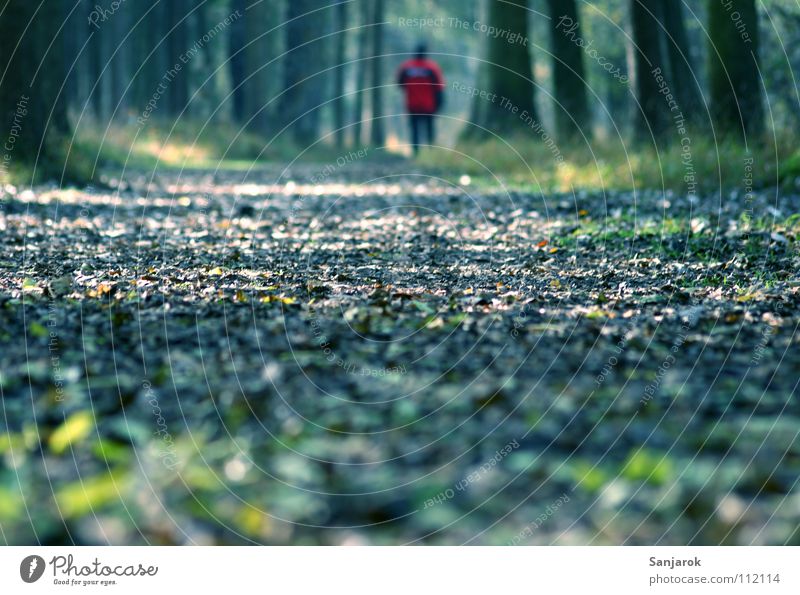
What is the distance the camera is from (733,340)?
4383mm

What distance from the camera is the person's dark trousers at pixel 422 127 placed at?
2147 cm

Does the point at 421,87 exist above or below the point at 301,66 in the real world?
below

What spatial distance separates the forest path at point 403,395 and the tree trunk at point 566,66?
11.0 meters

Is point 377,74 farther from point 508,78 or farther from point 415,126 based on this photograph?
point 508,78

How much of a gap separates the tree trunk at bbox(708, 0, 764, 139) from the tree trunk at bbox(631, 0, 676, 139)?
1427mm

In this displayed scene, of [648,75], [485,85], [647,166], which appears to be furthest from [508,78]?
[647,166]

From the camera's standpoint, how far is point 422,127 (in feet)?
72.2

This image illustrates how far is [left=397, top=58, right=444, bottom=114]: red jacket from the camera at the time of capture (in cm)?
2089

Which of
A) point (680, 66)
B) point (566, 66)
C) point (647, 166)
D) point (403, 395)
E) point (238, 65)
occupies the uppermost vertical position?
point (238, 65)

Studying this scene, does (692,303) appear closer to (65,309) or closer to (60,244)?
(65,309)

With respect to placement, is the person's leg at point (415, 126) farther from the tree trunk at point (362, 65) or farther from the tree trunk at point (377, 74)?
the tree trunk at point (362, 65)

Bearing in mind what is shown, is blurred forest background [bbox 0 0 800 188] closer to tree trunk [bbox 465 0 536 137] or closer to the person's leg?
tree trunk [bbox 465 0 536 137]
